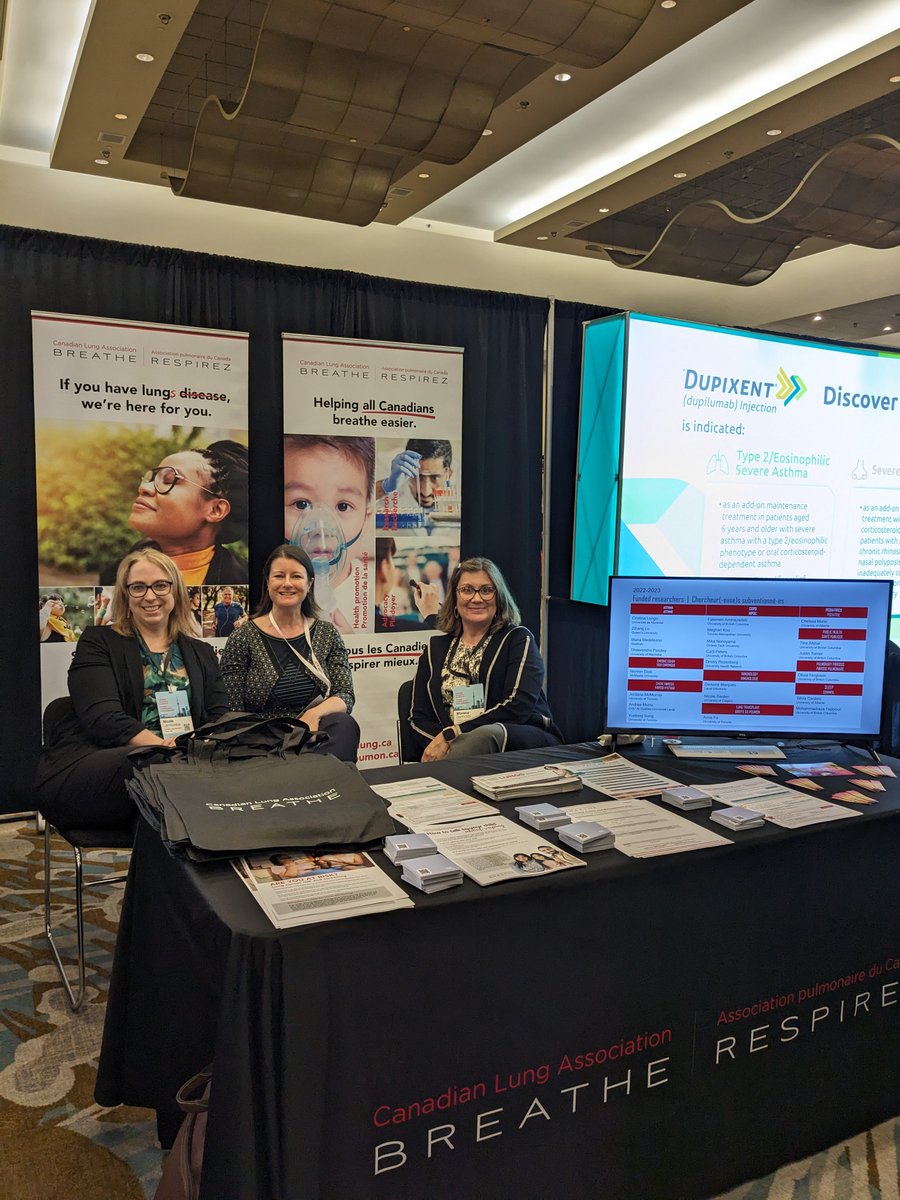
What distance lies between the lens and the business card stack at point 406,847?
1701mm

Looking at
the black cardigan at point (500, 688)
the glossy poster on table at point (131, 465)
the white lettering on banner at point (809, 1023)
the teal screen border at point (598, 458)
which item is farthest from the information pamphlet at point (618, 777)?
the teal screen border at point (598, 458)

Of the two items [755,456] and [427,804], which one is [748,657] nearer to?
[427,804]

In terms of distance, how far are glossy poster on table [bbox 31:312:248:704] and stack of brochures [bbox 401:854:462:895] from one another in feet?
9.89

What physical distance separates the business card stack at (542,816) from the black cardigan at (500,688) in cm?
146

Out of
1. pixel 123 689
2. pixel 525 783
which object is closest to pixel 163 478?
pixel 123 689

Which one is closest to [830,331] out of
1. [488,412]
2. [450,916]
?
[488,412]

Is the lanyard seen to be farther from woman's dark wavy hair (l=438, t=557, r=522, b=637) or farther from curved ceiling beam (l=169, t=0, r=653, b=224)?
curved ceiling beam (l=169, t=0, r=653, b=224)

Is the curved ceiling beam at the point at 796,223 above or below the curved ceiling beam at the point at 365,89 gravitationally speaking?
above

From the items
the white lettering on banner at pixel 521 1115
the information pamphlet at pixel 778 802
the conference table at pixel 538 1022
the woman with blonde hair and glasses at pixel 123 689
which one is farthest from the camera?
the woman with blonde hair and glasses at pixel 123 689

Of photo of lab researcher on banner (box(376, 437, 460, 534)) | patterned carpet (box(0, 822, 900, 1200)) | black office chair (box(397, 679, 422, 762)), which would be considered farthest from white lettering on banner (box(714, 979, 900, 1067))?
photo of lab researcher on banner (box(376, 437, 460, 534))

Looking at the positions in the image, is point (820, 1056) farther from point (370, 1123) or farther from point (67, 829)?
point (67, 829)

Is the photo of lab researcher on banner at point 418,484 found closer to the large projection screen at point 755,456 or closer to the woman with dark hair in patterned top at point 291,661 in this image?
the large projection screen at point 755,456

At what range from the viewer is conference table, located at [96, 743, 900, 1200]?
55.7 inches

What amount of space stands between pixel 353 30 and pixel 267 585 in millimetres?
1931
